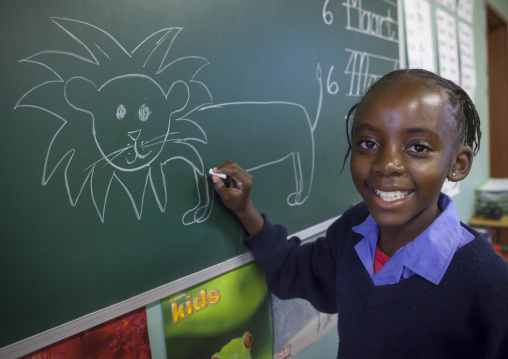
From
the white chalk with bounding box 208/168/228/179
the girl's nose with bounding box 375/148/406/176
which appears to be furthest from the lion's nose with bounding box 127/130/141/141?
the girl's nose with bounding box 375/148/406/176

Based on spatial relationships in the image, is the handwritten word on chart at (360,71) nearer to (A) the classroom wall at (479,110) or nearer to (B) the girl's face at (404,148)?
(B) the girl's face at (404,148)

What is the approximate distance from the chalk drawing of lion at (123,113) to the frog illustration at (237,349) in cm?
36

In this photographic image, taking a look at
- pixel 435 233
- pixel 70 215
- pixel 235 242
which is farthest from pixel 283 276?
pixel 70 215

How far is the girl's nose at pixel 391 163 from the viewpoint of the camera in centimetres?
68

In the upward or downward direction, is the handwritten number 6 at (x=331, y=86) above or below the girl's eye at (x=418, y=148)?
above

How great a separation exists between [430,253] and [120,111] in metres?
0.65

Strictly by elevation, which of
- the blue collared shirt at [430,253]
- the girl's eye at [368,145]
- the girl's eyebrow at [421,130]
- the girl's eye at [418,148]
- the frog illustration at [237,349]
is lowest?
the frog illustration at [237,349]

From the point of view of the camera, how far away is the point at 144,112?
707mm

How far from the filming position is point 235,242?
922 mm

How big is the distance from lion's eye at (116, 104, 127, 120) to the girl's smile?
1.52 feet

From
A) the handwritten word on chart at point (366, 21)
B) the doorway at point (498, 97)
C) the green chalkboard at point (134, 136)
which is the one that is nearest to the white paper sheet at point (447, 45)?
the handwritten word on chart at point (366, 21)

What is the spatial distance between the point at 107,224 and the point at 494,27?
12.5 feet

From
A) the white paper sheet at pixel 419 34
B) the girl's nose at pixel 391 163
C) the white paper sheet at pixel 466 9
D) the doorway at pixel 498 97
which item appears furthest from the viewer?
the doorway at pixel 498 97

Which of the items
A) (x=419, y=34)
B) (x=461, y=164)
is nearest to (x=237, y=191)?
(x=461, y=164)
